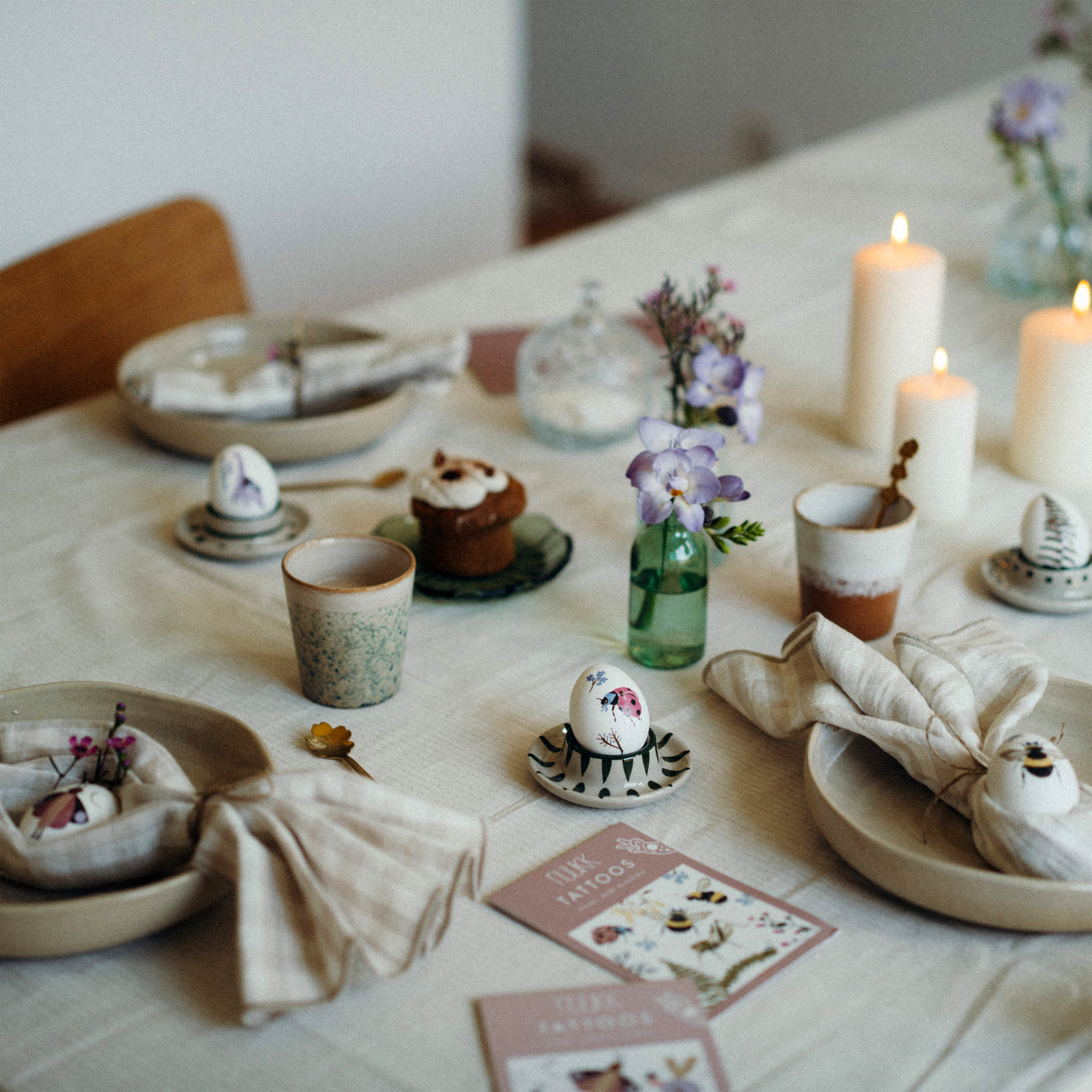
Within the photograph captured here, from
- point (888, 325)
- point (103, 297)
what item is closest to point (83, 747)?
point (888, 325)

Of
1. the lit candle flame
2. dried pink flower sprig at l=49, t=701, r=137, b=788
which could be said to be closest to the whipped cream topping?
dried pink flower sprig at l=49, t=701, r=137, b=788

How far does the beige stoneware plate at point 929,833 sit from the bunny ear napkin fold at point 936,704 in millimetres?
15

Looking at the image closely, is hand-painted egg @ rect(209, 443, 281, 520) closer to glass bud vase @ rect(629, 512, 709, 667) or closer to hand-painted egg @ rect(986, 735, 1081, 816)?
glass bud vase @ rect(629, 512, 709, 667)

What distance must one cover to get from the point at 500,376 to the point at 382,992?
90cm

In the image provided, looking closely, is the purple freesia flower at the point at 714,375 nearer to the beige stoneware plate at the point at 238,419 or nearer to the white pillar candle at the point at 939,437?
the white pillar candle at the point at 939,437

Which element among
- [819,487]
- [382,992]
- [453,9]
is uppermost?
[453,9]

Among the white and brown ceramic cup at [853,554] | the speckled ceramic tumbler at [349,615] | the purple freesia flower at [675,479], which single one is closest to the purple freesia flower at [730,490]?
the purple freesia flower at [675,479]

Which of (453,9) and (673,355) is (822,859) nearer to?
(673,355)

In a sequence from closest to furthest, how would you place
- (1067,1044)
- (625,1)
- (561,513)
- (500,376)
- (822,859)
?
(1067,1044)
(822,859)
(561,513)
(500,376)
(625,1)

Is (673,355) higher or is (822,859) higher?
(673,355)

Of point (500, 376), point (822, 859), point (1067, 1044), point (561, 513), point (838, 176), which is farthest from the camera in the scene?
point (838, 176)

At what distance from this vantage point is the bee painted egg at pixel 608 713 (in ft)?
2.58

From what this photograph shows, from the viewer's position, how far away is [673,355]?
106 centimetres

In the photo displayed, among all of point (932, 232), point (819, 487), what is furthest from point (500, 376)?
point (932, 232)
